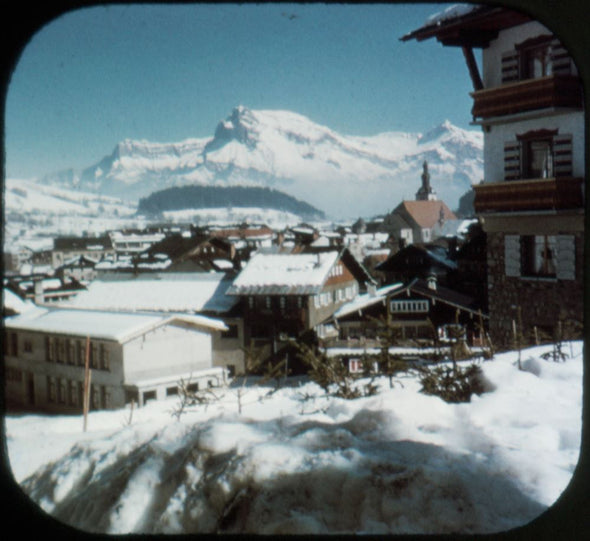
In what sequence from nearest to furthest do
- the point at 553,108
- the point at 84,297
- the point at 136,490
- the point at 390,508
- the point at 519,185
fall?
1. the point at 390,508
2. the point at 136,490
3. the point at 553,108
4. the point at 519,185
5. the point at 84,297

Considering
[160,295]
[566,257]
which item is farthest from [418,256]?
[160,295]

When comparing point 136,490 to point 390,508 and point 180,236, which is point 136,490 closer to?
point 390,508

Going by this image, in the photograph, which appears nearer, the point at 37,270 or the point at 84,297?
the point at 37,270

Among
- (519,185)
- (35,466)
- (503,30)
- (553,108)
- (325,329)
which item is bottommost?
(35,466)

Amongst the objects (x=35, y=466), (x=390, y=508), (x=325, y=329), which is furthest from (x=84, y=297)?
(x=390, y=508)

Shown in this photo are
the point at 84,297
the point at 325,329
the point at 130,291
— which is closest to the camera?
the point at 325,329

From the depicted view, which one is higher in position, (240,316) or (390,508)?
(240,316)

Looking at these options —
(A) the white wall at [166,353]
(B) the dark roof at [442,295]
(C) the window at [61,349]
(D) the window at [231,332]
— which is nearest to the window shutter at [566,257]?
(B) the dark roof at [442,295]
